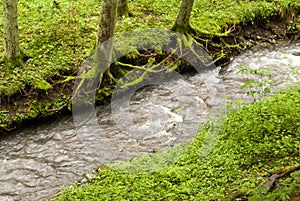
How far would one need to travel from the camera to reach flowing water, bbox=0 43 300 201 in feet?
24.6

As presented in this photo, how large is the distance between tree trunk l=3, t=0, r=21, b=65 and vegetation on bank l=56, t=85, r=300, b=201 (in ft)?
15.0

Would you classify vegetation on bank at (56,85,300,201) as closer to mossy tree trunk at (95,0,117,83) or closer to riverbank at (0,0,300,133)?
riverbank at (0,0,300,133)

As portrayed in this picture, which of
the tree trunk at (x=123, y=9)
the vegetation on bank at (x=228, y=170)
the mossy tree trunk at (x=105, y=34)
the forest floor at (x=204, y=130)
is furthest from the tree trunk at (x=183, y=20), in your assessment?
the vegetation on bank at (x=228, y=170)

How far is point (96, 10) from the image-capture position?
13578 mm

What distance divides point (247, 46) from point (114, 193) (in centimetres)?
938

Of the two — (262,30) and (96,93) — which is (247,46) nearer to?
(262,30)

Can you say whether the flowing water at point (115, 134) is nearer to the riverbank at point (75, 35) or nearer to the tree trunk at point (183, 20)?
the riverbank at point (75, 35)

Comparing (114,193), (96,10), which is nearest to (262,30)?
(96,10)

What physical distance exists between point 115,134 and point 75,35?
4.40 meters

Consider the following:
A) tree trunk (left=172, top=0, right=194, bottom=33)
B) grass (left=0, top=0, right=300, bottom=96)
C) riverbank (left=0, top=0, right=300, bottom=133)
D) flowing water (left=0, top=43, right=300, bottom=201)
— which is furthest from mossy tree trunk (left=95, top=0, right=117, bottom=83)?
tree trunk (left=172, top=0, right=194, bottom=33)

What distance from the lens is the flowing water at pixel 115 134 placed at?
24.6 ft

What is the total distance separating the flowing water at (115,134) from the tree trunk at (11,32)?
2185 mm

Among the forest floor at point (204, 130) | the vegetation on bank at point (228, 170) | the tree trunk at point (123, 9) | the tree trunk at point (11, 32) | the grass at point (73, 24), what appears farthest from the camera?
the tree trunk at point (123, 9)

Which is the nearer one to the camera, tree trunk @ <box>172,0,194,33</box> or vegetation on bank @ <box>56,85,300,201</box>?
vegetation on bank @ <box>56,85,300,201</box>
